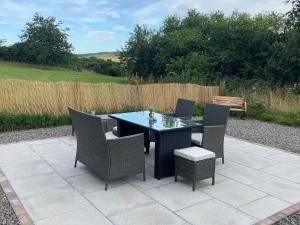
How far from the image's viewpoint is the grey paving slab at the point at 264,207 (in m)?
3.45

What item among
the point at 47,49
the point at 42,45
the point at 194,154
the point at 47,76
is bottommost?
the point at 194,154

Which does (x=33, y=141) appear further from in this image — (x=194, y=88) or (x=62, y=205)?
(x=194, y=88)

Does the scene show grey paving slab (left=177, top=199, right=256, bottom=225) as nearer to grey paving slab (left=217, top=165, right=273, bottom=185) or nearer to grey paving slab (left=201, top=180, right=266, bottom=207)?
grey paving slab (left=201, top=180, right=266, bottom=207)

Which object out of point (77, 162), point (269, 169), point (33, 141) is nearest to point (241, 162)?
point (269, 169)

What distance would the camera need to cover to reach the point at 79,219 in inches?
127

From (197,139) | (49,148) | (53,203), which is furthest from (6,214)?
(197,139)

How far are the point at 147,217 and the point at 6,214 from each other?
1493mm

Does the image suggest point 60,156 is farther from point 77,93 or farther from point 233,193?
point 77,93

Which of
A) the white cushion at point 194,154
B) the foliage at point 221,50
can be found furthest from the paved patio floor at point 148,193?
the foliage at point 221,50

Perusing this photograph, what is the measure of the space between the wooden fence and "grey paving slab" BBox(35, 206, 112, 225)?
5097 mm

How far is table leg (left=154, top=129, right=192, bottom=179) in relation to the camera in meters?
4.39

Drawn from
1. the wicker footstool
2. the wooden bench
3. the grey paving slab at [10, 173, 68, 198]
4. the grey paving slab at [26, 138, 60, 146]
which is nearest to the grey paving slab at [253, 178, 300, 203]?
the wicker footstool

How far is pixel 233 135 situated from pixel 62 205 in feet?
16.0

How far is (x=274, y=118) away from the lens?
9.62 m
